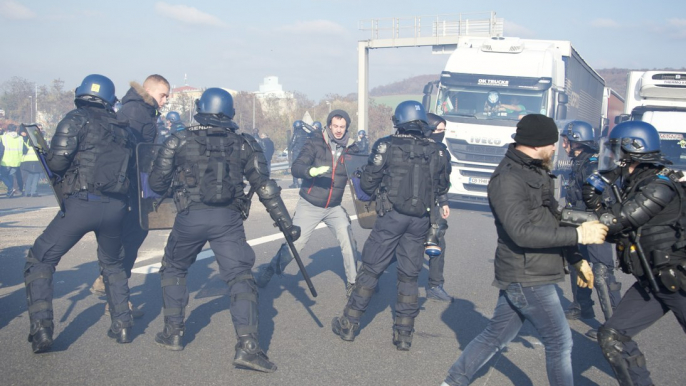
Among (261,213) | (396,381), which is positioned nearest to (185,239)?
(396,381)

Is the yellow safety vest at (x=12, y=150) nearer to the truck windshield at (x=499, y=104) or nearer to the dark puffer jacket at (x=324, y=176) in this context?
the truck windshield at (x=499, y=104)

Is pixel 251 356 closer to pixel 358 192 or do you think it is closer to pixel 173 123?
pixel 358 192

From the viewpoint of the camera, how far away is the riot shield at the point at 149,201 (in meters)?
5.05

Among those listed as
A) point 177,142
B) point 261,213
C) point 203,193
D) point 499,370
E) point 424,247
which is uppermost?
point 177,142

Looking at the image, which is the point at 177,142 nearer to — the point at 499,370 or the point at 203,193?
the point at 203,193

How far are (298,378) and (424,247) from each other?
1528mm

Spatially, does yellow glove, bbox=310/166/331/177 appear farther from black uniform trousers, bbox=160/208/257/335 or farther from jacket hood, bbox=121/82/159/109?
jacket hood, bbox=121/82/159/109

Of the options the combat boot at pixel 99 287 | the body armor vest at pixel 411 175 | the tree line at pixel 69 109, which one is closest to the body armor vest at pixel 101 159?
the combat boot at pixel 99 287

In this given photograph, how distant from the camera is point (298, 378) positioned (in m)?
4.17

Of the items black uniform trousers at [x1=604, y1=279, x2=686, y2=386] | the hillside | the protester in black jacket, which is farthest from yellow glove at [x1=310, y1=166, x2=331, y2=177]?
the hillside

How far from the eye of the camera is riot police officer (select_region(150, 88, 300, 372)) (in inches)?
171

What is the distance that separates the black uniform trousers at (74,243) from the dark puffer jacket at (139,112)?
1.17 m

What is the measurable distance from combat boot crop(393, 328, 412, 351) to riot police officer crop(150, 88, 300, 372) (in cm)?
111

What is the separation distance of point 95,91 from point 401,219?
105 inches
